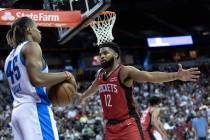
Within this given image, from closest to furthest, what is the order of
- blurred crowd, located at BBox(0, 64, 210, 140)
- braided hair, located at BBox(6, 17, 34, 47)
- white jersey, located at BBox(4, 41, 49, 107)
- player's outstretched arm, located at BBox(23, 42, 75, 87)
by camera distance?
player's outstretched arm, located at BBox(23, 42, 75, 87)
white jersey, located at BBox(4, 41, 49, 107)
braided hair, located at BBox(6, 17, 34, 47)
blurred crowd, located at BBox(0, 64, 210, 140)

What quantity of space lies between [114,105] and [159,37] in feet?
77.8

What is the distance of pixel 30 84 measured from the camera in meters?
3.70

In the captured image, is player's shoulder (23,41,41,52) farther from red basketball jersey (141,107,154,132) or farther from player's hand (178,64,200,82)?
red basketball jersey (141,107,154,132)

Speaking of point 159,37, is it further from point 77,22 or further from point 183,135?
point 77,22

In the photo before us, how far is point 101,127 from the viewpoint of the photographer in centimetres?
1672

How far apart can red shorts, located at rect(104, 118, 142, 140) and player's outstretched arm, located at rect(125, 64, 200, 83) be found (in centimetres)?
55

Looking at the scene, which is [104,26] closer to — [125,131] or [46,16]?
[46,16]

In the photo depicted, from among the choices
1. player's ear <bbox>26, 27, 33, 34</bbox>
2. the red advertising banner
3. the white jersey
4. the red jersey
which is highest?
the red advertising banner

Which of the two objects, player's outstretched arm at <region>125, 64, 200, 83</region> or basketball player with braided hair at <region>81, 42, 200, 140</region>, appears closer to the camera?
player's outstretched arm at <region>125, 64, 200, 83</region>

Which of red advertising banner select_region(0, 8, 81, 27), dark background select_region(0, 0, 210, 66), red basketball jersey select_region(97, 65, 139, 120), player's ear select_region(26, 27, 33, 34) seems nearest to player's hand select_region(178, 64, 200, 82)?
red basketball jersey select_region(97, 65, 139, 120)

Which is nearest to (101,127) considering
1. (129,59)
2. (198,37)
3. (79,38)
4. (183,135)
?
(183,135)

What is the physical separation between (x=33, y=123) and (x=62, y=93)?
13.3 inches

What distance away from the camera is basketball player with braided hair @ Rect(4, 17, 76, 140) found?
3.63 m

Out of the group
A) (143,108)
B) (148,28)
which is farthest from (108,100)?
(148,28)
